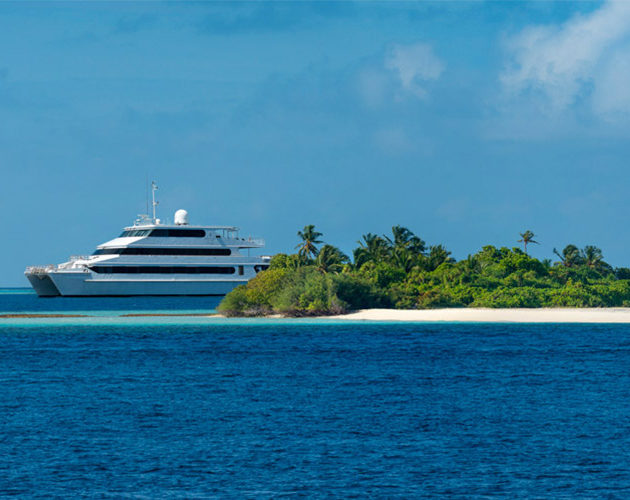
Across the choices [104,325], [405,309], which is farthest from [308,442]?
[405,309]

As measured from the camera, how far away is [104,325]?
5434cm

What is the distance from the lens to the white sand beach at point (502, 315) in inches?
2175

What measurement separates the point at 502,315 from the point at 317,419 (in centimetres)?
3752

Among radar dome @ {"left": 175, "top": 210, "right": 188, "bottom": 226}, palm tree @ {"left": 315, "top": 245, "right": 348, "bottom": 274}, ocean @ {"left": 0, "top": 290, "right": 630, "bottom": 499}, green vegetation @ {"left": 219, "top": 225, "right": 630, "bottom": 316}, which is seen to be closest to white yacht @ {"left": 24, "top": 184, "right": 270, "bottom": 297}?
radar dome @ {"left": 175, "top": 210, "right": 188, "bottom": 226}

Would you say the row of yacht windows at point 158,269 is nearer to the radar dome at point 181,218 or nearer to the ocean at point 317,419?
the radar dome at point 181,218

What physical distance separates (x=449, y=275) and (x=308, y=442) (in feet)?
154

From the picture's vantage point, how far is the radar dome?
351 feet

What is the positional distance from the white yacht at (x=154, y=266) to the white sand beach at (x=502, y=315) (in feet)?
156

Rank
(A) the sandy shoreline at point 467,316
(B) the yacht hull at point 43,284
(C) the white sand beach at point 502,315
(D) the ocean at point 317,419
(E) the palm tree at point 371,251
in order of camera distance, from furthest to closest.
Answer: (B) the yacht hull at point 43,284
(E) the palm tree at point 371,251
(A) the sandy shoreline at point 467,316
(C) the white sand beach at point 502,315
(D) the ocean at point 317,419

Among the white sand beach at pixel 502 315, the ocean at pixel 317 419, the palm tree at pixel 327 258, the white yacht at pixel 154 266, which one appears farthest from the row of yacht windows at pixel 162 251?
the ocean at pixel 317 419

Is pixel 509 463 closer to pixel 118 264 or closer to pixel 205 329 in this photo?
pixel 205 329

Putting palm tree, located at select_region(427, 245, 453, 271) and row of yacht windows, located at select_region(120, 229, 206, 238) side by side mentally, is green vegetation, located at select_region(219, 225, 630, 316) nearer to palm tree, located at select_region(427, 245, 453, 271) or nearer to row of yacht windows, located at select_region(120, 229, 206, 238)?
palm tree, located at select_region(427, 245, 453, 271)

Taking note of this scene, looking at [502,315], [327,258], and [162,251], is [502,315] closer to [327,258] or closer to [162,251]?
[327,258]

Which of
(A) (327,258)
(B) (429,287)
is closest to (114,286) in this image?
(A) (327,258)
